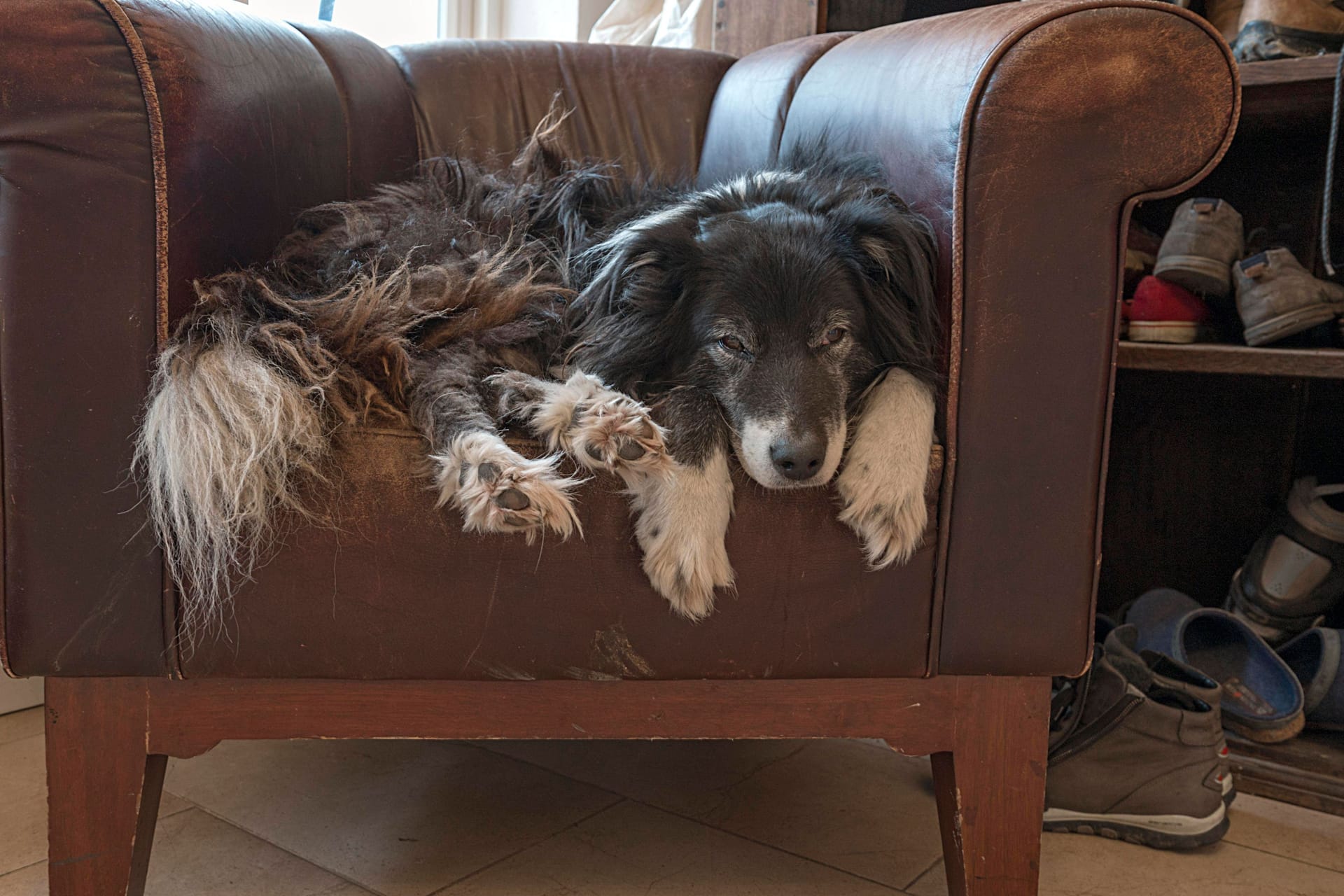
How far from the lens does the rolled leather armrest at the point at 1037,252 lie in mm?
1230

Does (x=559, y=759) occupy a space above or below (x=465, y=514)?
below

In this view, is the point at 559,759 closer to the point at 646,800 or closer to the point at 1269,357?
the point at 646,800

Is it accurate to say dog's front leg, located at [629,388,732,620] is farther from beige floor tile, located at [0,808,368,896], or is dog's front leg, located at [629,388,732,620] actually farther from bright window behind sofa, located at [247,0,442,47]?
bright window behind sofa, located at [247,0,442,47]

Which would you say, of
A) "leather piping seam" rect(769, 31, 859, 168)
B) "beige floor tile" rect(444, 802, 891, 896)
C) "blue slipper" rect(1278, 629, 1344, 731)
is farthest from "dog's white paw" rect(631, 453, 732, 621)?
"blue slipper" rect(1278, 629, 1344, 731)

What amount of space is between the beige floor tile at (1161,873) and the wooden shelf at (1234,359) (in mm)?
839

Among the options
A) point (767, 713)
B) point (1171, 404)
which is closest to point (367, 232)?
point (767, 713)

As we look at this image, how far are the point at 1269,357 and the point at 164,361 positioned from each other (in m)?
1.82

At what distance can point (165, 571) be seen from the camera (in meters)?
1.26

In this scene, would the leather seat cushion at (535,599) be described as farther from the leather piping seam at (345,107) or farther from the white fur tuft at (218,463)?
the leather piping seam at (345,107)

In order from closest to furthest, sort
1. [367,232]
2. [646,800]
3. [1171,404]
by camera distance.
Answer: [367,232] → [646,800] → [1171,404]

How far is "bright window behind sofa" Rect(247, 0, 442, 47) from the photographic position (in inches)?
114

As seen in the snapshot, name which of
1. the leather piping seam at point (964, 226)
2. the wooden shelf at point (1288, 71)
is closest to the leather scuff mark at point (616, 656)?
the leather piping seam at point (964, 226)

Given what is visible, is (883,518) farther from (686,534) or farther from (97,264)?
(97,264)

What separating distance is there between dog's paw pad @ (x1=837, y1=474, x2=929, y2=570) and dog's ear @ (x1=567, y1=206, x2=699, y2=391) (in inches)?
13.9
